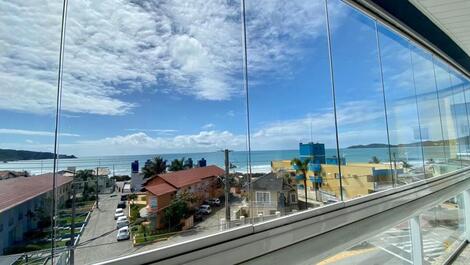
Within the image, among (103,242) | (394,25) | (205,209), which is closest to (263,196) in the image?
(205,209)

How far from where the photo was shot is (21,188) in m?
0.81

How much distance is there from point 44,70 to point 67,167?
0.34 meters

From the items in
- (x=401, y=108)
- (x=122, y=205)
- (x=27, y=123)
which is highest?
(x=401, y=108)

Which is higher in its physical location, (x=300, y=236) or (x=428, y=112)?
(x=428, y=112)

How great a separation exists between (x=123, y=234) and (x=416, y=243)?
3.50 meters

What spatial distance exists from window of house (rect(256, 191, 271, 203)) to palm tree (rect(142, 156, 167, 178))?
24.9 inches

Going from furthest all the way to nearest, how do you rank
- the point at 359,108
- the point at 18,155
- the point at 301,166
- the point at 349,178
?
the point at 359,108 → the point at 349,178 → the point at 301,166 → the point at 18,155

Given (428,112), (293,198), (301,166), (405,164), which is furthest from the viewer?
(428,112)

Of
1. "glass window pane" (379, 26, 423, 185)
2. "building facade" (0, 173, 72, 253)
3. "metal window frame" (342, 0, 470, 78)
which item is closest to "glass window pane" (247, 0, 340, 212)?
"metal window frame" (342, 0, 470, 78)

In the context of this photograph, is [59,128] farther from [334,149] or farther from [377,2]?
[377,2]

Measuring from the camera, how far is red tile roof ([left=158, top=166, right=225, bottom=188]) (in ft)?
3.79

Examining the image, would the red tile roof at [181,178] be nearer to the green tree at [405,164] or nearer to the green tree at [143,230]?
the green tree at [143,230]

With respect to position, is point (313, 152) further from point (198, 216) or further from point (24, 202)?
point (24, 202)

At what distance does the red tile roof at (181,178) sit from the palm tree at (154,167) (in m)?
0.02
